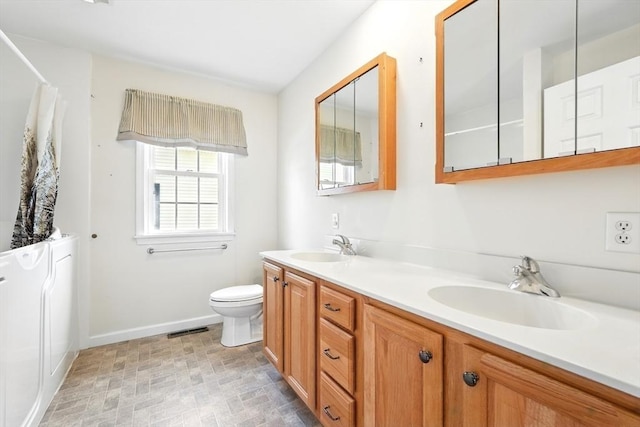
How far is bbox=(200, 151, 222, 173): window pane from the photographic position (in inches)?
112

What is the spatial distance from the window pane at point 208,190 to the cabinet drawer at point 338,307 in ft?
6.51

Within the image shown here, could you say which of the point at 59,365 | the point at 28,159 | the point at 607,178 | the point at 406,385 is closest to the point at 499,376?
the point at 406,385

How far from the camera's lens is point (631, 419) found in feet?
1.56

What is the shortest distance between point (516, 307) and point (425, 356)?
44 centimetres

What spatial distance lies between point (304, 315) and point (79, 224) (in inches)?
83.6

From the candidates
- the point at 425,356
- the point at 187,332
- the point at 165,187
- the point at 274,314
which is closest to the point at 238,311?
the point at 274,314

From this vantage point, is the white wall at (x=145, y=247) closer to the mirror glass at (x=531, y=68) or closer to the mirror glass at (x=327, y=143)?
the mirror glass at (x=327, y=143)

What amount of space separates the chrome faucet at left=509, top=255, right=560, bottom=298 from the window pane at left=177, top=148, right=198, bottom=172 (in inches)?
109

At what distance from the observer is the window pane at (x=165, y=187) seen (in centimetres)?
265

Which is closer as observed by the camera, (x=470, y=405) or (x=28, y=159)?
(x=470, y=405)

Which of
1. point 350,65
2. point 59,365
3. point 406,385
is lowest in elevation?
point 59,365

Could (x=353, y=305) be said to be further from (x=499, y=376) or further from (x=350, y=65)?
(x=350, y=65)

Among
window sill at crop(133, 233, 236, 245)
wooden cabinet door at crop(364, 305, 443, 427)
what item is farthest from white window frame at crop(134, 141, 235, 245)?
wooden cabinet door at crop(364, 305, 443, 427)

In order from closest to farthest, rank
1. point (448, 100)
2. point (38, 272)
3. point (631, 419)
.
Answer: point (631, 419), point (448, 100), point (38, 272)
